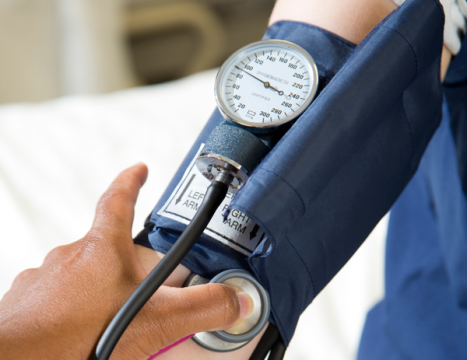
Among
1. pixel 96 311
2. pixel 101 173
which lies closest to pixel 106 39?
pixel 101 173

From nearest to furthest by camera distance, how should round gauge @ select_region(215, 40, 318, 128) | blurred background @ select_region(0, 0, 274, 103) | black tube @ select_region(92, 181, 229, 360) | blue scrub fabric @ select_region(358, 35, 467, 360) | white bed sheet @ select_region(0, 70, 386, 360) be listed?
black tube @ select_region(92, 181, 229, 360), round gauge @ select_region(215, 40, 318, 128), blue scrub fabric @ select_region(358, 35, 467, 360), white bed sheet @ select_region(0, 70, 386, 360), blurred background @ select_region(0, 0, 274, 103)

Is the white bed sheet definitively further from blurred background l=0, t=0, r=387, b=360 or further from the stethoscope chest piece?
the stethoscope chest piece

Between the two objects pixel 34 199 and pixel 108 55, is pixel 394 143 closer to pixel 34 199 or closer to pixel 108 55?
pixel 34 199

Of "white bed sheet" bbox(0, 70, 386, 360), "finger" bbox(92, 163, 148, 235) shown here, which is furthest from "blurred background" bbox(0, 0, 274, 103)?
"finger" bbox(92, 163, 148, 235)

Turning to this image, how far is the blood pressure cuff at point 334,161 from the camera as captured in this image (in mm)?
455

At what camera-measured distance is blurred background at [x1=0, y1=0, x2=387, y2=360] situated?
0.95 m

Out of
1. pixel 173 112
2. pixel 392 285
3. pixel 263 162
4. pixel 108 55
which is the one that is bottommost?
pixel 108 55

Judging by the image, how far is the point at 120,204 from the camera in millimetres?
582

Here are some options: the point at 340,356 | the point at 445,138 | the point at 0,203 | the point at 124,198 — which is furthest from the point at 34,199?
the point at 445,138

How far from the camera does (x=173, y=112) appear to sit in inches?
50.8

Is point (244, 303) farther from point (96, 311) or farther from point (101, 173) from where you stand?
point (101, 173)

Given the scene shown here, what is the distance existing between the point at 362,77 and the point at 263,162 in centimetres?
15

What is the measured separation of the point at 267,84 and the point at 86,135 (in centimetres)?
77

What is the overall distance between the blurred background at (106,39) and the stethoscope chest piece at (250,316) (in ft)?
5.33
